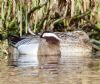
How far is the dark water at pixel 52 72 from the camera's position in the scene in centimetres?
660

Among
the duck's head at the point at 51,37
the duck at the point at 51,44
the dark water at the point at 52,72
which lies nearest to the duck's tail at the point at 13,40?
the duck at the point at 51,44

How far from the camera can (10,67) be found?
27.0ft

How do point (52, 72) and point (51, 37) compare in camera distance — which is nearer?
point (52, 72)

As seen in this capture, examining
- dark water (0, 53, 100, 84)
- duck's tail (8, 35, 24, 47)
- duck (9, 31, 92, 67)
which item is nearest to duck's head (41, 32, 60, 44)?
duck (9, 31, 92, 67)

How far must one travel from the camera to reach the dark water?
21.7 feet

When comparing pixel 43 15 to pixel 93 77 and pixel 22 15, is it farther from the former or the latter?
pixel 93 77

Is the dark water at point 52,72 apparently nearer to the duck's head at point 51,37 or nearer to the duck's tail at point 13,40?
the duck's head at point 51,37

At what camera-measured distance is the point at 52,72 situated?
7523 millimetres

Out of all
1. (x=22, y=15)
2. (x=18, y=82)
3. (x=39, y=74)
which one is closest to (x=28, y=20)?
(x=22, y=15)

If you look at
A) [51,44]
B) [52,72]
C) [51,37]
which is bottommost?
[52,72]

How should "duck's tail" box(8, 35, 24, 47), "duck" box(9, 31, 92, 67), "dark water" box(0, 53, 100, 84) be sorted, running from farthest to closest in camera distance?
"duck's tail" box(8, 35, 24, 47) < "duck" box(9, 31, 92, 67) < "dark water" box(0, 53, 100, 84)

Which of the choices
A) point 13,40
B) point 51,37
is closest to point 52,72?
point 51,37

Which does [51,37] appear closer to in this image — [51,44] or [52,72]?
[51,44]

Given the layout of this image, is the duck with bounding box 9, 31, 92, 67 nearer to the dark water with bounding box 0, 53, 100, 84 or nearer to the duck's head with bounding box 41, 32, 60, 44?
the duck's head with bounding box 41, 32, 60, 44
